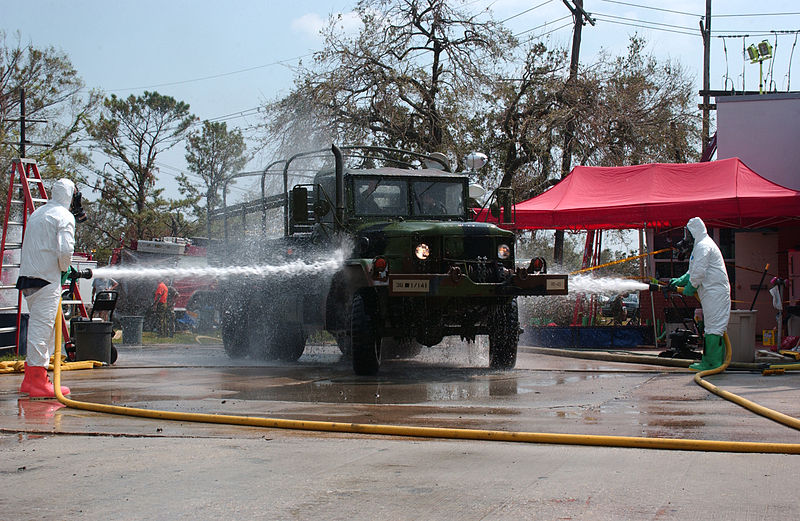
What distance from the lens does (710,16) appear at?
34969 millimetres

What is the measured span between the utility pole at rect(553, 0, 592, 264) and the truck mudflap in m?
12.1

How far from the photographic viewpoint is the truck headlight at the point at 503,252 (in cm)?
1020

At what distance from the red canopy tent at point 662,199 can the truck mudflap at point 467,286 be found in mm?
5148

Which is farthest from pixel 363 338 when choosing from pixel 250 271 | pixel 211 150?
pixel 211 150

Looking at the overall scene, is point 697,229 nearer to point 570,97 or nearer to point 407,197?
point 407,197

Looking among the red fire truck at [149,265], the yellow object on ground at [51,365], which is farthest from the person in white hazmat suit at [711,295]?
the red fire truck at [149,265]

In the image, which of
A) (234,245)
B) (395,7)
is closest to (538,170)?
(395,7)

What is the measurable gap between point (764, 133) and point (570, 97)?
6.48 meters

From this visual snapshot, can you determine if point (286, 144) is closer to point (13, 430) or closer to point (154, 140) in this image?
point (13, 430)

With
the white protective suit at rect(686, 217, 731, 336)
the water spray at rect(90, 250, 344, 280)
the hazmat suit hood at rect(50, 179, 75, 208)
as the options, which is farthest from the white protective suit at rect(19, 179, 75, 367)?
the white protective suit at rect(686, 217, 731, 336)

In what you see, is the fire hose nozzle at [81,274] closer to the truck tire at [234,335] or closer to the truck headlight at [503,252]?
the truck tire at [234,335]

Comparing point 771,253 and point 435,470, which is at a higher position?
point 771,253

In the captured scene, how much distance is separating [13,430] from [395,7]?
65.0ft

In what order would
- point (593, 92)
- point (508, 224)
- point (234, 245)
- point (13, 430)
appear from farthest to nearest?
point (593, 92), point (234, 245), point (508, 224), point (13, 430)
